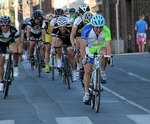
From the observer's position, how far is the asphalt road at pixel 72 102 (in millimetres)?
9555

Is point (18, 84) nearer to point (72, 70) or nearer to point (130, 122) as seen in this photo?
point (72, 70)

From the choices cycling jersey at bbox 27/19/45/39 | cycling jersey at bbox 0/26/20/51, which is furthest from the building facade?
cycling jersey at bbox 0/26/20/51

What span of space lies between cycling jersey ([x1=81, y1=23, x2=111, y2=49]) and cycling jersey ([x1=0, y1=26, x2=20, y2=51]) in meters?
2.69

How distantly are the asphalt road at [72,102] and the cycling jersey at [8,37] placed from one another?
115 centimetres

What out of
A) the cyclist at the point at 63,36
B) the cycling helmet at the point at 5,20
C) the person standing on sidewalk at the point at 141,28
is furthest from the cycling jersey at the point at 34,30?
the person standing on sidewalk at the point at 141,28

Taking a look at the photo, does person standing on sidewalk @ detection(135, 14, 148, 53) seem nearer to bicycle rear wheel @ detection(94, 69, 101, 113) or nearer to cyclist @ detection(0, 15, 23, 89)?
cyclist @ detection(0, 15, 23, 89)

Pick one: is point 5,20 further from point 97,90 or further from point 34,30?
point 34,30

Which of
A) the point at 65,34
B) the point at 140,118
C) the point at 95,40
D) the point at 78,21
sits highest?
the point at 78,21

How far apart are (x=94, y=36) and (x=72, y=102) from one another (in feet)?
5.63

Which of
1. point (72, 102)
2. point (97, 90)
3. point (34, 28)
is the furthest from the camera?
point (34, 28)

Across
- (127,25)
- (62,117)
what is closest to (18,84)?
(62,117)

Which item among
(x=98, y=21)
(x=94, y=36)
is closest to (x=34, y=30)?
(x=94, y=36)

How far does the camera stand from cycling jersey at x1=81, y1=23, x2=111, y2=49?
10.6m

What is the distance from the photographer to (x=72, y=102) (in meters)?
11.8
